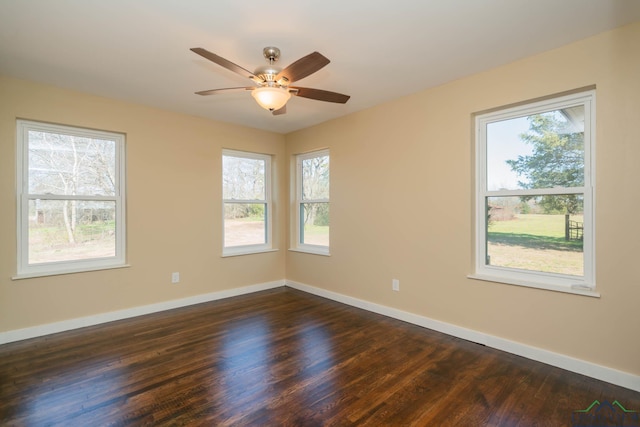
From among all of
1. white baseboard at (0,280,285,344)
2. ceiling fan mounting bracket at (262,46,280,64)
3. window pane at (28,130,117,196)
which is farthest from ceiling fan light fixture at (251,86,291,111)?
white baseboard at (0,280,285,344)

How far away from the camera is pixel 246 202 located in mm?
4758

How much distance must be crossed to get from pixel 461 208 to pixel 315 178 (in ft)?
7.58

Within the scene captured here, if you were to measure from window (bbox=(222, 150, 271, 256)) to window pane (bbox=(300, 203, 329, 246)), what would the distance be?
0.56 m

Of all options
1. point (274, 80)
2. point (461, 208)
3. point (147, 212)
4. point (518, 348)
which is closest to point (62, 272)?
point (147, 212)

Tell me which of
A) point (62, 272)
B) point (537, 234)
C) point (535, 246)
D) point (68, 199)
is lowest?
point (62, 272)

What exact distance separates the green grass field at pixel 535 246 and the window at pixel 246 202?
325 centimetres

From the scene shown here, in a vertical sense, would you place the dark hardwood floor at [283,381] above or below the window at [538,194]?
below

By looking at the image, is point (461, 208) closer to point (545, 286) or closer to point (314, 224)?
point (545, 286)

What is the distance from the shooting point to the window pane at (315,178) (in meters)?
4.59

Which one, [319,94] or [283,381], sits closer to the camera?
[283,381]

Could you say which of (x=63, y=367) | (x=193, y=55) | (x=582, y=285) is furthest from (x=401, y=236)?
(x=63, y=367)

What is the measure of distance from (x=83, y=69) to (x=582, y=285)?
4.52 metres

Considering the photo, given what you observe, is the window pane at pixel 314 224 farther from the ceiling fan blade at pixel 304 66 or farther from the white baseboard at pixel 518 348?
the ceiling fan blade at pixel 304 66

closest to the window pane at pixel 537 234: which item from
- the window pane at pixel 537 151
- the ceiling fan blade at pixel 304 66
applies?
the window pane at pixel 537 151
